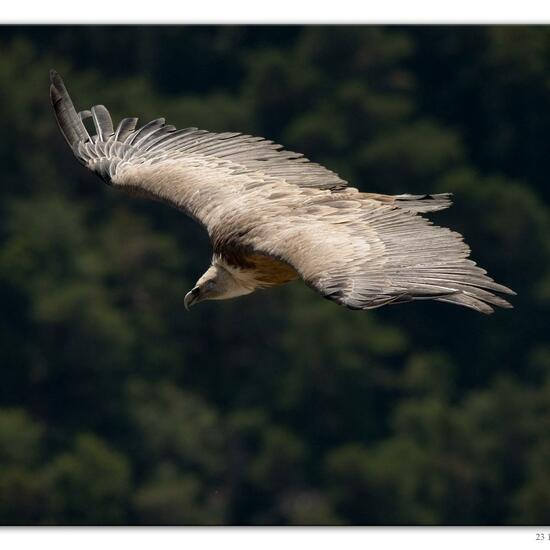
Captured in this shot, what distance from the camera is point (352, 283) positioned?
44.8ft

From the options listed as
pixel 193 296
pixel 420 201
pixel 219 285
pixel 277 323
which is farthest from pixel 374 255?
pixel 277 323

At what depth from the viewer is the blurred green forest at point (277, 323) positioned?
64.2m

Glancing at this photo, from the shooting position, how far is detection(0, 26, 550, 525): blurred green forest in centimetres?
6425

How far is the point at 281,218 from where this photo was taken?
598 inches

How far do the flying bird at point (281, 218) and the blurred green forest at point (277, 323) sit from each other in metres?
40.6

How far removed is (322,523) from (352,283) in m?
45.5

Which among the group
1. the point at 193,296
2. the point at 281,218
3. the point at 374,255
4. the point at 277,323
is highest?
the point at 374,255

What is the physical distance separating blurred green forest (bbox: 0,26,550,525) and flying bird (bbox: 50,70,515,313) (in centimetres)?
4059

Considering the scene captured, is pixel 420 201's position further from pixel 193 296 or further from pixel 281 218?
pixel 193 296

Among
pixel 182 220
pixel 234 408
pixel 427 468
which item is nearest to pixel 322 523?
pixel 427 468

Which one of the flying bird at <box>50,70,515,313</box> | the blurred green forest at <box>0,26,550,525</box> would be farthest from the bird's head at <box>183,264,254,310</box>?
the blurred green forest at <box>0,26,550,525</box>

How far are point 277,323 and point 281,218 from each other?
5428 cm

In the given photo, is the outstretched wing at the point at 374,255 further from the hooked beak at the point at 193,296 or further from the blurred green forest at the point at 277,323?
the blurred green forest at the point at 277,323

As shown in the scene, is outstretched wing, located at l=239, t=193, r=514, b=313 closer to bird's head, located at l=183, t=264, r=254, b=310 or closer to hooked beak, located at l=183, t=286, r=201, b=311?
bird's head, located at l=183, t=264, r=254, b=310
